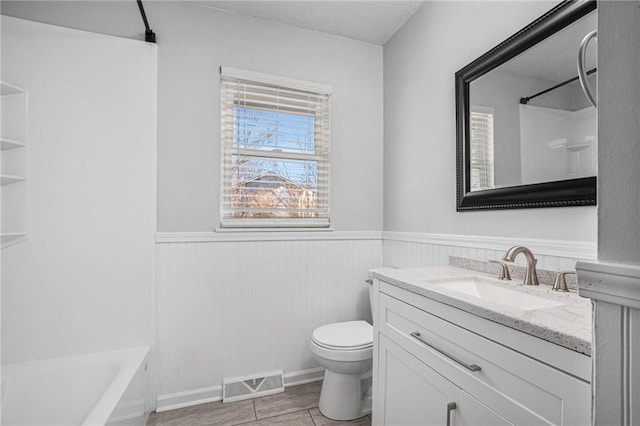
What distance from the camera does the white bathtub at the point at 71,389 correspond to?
1477mm

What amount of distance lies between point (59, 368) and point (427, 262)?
2118mm

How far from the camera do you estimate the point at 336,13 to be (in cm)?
213

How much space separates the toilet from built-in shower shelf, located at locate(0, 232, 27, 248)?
1656mm

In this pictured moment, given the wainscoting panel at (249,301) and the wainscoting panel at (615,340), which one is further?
the wainscoting panel at (249,301)

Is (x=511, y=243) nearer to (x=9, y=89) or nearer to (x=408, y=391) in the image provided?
(x=408, y=391)

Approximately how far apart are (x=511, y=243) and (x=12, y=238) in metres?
2.48

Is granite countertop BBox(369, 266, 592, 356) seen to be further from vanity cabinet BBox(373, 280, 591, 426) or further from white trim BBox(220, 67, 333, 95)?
white trim BBox(220, 67, 333, 95)

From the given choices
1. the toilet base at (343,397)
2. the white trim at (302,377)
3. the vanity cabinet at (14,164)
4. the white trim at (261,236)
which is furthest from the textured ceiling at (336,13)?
the white trim at (302,377)

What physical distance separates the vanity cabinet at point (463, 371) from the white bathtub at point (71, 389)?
118 cm

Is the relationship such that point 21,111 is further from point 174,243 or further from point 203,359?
point 203,359

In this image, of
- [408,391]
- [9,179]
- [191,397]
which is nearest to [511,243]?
[408,391]

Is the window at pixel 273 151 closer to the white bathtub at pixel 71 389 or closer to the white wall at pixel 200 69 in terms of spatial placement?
the white wall at pixel 200 69

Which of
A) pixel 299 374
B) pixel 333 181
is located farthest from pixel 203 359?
pixel 333 181

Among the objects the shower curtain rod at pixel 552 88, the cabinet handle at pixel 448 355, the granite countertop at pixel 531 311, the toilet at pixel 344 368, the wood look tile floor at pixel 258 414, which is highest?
the shower curtain rod at pixel 552 88
